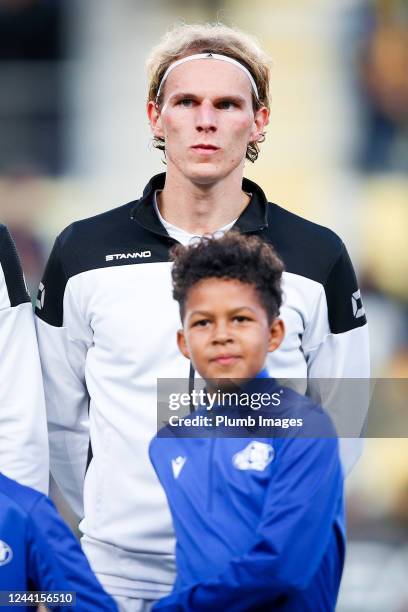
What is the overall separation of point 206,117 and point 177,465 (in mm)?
761

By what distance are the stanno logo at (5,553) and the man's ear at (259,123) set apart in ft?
3.43

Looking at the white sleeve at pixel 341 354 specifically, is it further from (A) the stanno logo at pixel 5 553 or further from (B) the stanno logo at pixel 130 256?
(A) the stanno logo at pixel 5 553

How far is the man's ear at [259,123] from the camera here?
2947 millimetres

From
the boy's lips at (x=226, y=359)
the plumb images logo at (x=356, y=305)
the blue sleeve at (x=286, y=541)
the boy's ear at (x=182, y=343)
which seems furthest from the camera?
the plumb images logo at (x=356, y=305)

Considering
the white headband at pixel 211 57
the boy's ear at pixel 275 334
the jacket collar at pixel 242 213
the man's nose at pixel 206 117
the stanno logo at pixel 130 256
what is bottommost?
the boy's ear at pixel 275 334

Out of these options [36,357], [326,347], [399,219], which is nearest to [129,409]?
[36,357]

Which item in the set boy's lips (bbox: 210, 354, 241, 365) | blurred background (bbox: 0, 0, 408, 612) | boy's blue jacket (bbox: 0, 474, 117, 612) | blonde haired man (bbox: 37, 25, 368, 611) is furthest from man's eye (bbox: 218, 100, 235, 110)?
blurred background (bbox: 0, 0, 408, 612)

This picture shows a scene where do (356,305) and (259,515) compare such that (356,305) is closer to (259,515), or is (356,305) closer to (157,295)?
(157,295)

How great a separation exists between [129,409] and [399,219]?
4.14 meters

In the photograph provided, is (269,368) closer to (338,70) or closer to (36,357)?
(36,357)

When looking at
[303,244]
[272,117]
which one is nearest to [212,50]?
[303,244]

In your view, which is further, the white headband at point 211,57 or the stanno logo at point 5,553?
the white headband at point 211,57

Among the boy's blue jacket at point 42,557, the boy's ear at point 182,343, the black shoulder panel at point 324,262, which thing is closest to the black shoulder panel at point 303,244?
the black shoulder panel at point 324,262

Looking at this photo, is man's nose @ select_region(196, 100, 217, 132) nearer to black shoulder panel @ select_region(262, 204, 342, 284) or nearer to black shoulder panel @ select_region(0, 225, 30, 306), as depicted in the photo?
black shoulder panel @ select_region(262, 204, 342, 284)
